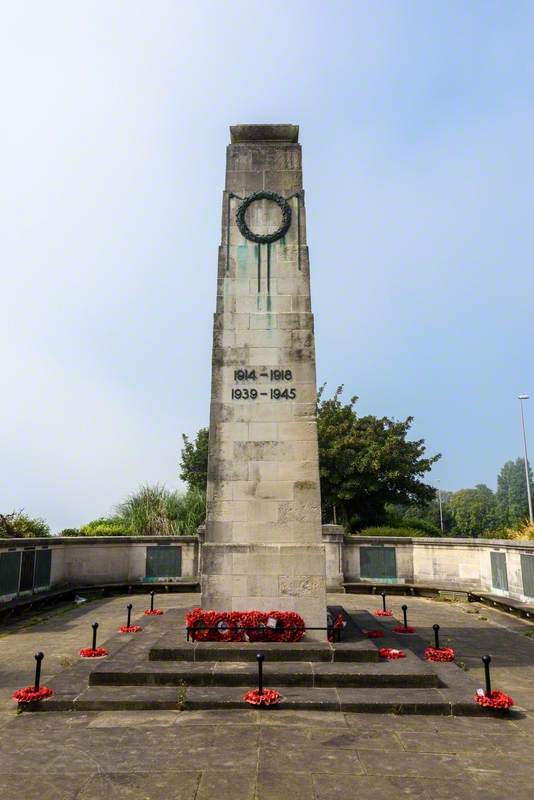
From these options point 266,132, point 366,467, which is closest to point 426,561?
point 366,467

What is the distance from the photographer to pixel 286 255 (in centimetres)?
1442

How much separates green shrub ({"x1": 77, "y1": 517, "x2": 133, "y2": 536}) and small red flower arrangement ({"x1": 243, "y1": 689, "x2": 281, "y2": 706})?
1984 centimetres

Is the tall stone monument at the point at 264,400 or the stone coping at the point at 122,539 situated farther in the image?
the stone coping at the point at 122,539

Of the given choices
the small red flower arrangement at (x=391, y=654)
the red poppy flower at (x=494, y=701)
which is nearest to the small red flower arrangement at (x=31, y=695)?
the small red flower arrangement at (x=391, y=654)

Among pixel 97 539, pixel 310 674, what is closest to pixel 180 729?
pixel 310 674

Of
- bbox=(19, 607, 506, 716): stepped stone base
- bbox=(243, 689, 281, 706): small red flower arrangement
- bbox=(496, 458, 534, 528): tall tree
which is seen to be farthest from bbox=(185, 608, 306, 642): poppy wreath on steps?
bbox=(496, 458, 534, 528): tall tree

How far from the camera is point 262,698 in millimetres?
9297

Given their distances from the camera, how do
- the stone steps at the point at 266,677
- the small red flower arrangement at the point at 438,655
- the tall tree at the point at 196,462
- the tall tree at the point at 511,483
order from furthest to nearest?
the tall tree at the point at 511,483 < the tall tree at the point at 196,462 < the small red flower arrangement at the point at 438,655 < the stone steps at the point at 266,677

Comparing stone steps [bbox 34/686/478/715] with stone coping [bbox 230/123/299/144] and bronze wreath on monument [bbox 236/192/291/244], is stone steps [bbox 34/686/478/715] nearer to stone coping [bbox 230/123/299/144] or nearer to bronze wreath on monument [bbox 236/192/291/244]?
bronze wreath on monument [bbox 236/192/291/244]

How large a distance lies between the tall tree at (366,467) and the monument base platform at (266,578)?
20224 millimetres

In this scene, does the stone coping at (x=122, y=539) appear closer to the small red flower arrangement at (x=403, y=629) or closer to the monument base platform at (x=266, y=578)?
the small red flower arrangement at (x=403, y=629)

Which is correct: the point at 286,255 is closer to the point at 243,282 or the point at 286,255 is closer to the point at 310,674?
the point at 243,282

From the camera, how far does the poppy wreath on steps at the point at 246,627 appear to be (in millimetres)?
12094

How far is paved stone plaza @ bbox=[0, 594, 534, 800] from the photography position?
21.7 feet
